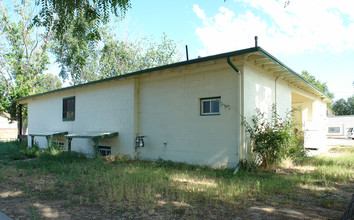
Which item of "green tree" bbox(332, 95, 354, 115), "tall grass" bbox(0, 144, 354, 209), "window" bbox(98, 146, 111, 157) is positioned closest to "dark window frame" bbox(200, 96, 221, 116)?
"tall grass" bbox(0, 144, 354, 209)

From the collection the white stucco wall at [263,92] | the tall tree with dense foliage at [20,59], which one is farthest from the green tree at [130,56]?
the white stucco wall at [263,92]

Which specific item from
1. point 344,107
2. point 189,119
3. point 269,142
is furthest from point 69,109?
point 344,107

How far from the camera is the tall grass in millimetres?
4734

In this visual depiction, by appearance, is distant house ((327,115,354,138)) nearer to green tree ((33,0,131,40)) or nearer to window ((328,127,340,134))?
window ((328,127,340,134))

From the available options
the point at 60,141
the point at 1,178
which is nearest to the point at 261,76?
the point at 1,178

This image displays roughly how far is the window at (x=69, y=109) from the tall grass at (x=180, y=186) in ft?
19.7

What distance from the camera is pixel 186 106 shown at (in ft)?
28.8

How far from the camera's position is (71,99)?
13.7 m

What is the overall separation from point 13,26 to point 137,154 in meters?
19.7

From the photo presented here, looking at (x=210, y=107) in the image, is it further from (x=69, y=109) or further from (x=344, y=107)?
(x=344, y=107)

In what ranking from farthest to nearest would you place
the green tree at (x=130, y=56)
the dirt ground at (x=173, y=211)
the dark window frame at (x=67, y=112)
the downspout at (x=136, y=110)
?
the green tree at (x=130, y=56)
the dark window frame at (x=67, y=112)
the downspout at (x=136, y=110)
the dirt ground at (x=173, y=211)

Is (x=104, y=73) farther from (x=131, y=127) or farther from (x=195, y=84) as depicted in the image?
(x=195, y=84)

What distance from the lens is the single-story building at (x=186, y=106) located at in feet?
25.2

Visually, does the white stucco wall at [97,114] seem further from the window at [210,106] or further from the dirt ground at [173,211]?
the dirt ground at [173,211]
